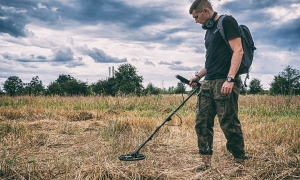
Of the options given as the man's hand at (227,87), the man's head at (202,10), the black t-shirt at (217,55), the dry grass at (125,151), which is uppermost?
the man's head at (202,10)

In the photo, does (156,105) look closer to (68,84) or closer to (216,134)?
(216,134)

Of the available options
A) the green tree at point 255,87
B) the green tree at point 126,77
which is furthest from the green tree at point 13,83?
the green tree at point 255,87

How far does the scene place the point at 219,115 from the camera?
321cm

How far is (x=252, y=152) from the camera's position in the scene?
4035 millimetres

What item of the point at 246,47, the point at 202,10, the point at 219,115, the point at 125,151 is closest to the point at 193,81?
the point at 219,115

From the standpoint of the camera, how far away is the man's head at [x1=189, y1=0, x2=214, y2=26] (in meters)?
3.22

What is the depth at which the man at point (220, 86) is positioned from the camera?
9.68ft

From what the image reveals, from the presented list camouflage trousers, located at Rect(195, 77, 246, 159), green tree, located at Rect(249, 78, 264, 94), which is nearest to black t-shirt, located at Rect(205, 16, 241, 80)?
camouflage trousers, located at Rect(195, 77, 246, 159)

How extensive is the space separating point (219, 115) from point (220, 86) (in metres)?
0.39

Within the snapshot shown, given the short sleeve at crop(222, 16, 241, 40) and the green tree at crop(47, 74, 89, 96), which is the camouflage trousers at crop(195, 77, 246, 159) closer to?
the short sleeve at crop(222, 16, 241, 40)

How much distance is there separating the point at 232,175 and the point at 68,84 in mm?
65369

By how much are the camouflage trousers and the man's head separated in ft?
2.82

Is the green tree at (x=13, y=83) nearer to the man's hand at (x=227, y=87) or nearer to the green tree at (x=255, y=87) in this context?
the green tree at (x=255, y=87)

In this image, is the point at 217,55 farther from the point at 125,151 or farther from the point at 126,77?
the point at 126,77
